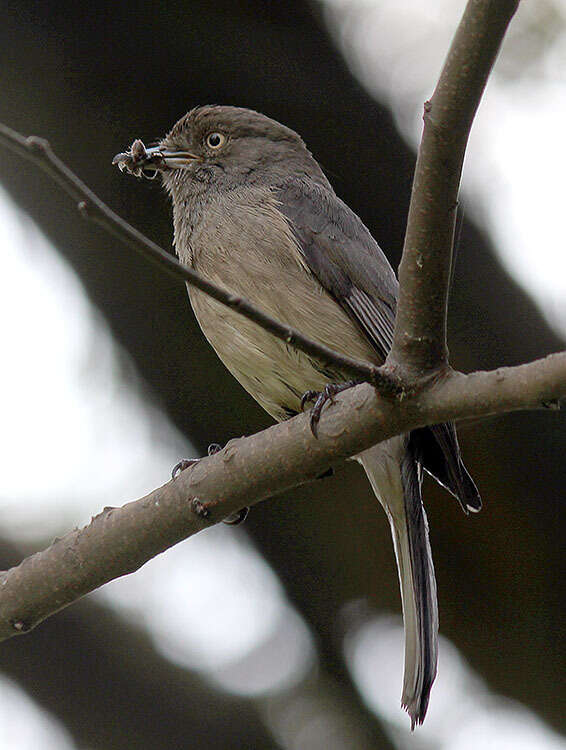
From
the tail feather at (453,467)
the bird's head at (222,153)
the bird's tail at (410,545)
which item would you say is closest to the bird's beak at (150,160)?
the bird's head at (222,153)

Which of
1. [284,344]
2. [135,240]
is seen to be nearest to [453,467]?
[284,344]

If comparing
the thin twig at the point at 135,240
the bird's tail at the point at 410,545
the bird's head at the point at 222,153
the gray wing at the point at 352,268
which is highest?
Result: the thin twig at the point at 135,240

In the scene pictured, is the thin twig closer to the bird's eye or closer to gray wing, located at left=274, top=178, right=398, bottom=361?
gray wing, located at left=274, top=178, right=398, bottom=361

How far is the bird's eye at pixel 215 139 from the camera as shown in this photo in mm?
5008

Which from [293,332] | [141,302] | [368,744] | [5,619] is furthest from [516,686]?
[293,332]

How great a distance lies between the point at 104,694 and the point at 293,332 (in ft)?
11.5

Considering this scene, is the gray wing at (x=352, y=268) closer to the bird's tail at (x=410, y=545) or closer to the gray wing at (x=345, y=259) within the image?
the gray wing at (x=345, y=259)

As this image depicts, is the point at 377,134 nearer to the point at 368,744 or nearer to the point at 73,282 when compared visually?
the point at 73,282

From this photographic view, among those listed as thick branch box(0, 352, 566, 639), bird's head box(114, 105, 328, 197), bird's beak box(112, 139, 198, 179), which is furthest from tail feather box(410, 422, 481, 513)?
bird's beak box(112, 139, 198, 179)

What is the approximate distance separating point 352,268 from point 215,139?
110 centimetres

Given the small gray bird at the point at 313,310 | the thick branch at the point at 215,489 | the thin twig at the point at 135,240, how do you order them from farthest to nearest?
the small gray bird at the point at 313,310 < the thick branch at the point at 215,489 < the thin twig at the point at 135,240

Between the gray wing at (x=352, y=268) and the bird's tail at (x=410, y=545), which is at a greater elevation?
the gray wing at (x=352, y=268)

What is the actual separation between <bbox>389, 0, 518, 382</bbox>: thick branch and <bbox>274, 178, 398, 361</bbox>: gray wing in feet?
4.61

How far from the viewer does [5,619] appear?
3.22 meters
